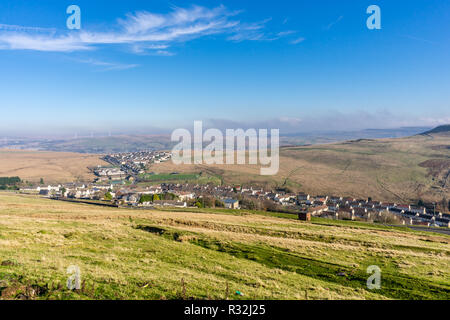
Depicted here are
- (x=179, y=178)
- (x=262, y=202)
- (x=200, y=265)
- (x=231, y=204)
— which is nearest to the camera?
(x=200, y=265)

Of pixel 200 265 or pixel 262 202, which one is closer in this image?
pixel 200 265

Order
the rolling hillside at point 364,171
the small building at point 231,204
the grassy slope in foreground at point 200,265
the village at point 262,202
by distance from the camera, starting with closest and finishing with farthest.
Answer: the grassy slope in foreground at point 200,265 < the village at point 262,202 < the small building at point 231,204 < the rolling hillside at point 364,171

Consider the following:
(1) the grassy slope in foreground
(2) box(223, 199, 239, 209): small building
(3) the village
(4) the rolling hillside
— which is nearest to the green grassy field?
(4) the rolling hillside

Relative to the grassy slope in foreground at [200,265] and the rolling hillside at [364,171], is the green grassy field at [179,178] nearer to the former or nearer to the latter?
the rolling hillside at [364,171]

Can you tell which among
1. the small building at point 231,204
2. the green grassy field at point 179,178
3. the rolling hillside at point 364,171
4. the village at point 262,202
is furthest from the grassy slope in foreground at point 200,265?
the green grassy field at point 179,178

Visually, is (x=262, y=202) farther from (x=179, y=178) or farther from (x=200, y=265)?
(x=200, y=265)

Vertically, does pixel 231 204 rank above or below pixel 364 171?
below

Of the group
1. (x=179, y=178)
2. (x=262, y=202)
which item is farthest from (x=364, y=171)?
(x=179, y=178)
